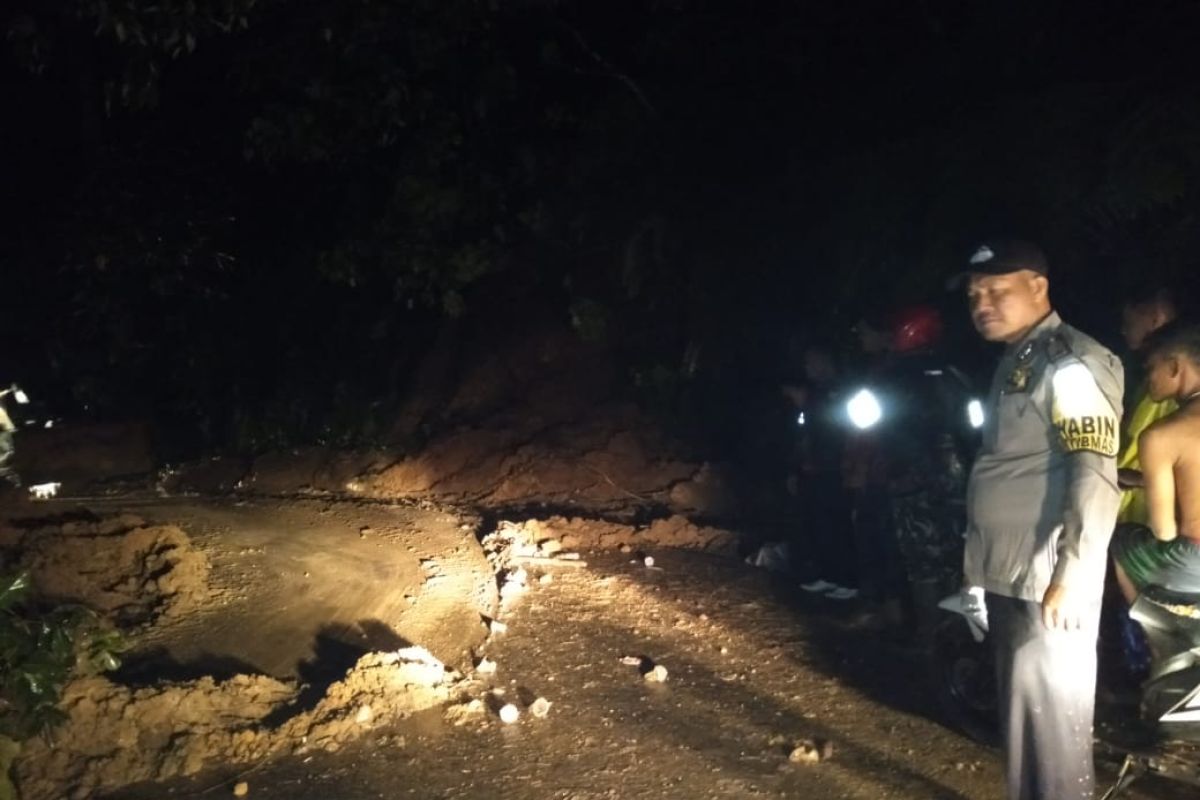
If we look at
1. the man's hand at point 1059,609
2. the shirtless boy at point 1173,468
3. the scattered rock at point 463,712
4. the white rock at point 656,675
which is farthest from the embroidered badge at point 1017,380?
the scattered rock at point 463,712

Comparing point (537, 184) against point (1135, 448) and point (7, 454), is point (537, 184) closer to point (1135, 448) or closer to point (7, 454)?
point (7, 454)

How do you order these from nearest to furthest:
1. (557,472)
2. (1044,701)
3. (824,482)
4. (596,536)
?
(1044,701) < (824,482) < (596,536) < (557,472)

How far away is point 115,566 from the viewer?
18.8 feet

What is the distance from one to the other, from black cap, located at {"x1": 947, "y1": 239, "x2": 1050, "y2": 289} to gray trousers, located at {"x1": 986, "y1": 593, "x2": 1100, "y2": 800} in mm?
1095

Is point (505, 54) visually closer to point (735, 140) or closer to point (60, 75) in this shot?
point (735, 140)

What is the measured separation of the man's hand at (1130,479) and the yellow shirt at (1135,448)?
62 millimetres

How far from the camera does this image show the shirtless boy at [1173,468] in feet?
11.2

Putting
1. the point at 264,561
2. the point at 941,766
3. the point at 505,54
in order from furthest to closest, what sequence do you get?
the point at 505,54 → the point at 264,561 → the point at 941,766

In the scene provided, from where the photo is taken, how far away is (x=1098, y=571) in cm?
320

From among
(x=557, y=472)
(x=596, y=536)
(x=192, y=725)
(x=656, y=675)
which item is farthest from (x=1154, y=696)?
(x=557, y=472)

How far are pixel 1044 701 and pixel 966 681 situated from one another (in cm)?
128

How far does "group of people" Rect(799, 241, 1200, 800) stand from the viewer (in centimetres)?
315

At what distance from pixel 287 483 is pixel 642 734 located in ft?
19.2

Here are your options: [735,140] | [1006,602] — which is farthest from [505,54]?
[1006,602]
